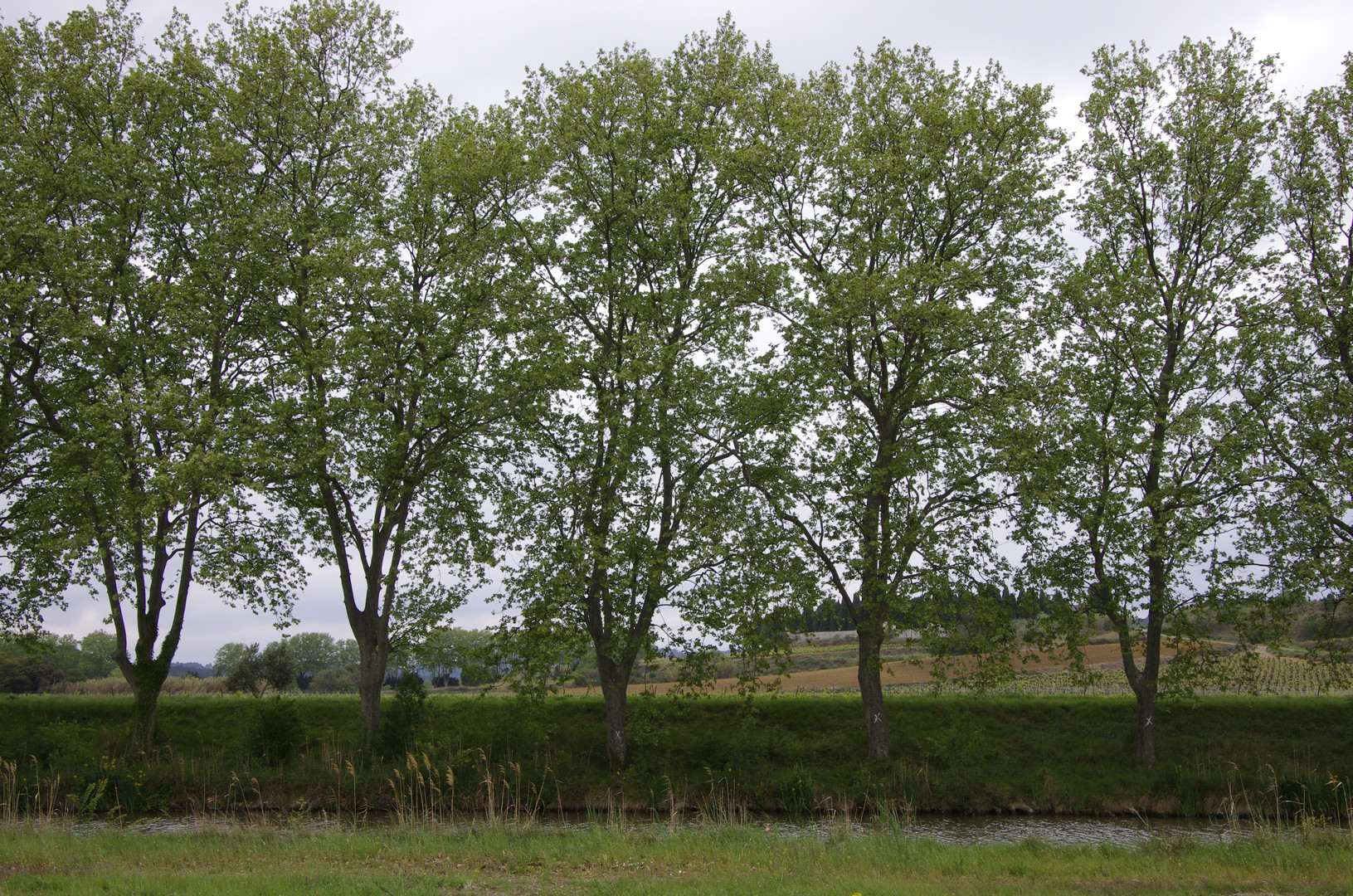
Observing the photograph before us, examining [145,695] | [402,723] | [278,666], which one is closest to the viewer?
[402,723]

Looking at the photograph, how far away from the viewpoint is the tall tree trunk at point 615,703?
917 inches

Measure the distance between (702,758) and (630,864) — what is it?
37.8 ft

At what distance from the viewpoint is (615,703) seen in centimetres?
2348

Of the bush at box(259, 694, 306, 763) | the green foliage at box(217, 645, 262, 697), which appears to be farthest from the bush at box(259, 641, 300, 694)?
the bush at box(259, 694, 306, 763)

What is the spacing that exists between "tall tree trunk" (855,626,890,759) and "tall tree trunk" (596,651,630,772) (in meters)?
6.27

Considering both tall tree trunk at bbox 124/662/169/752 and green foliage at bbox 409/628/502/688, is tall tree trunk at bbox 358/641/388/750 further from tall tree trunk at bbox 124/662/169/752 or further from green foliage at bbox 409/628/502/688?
tall tree trunk at bbox 124/662/169/752

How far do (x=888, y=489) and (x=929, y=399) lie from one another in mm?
2603

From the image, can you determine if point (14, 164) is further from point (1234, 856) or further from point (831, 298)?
point (1234, 856)

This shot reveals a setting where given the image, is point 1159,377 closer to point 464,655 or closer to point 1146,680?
point 1146,680

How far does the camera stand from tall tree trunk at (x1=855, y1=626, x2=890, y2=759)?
22578 mm

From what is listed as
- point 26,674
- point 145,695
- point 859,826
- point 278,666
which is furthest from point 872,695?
point 26,674

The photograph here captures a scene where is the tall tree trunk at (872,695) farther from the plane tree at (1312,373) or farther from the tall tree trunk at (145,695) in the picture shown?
the tall tree trunk at (145,695)

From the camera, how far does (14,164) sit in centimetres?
2175

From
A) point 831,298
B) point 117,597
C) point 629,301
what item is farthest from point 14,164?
point 831,298
